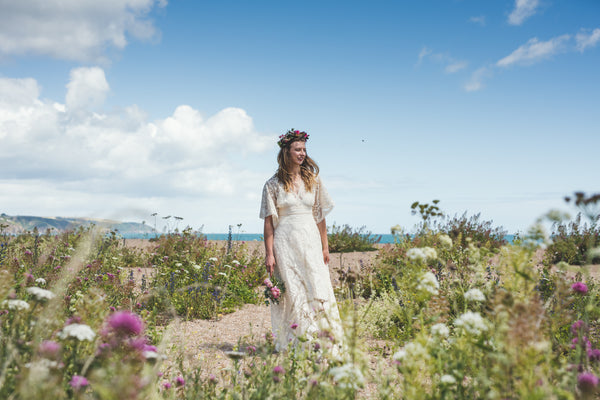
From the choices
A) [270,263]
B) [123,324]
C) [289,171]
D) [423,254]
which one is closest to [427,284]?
[423,254]

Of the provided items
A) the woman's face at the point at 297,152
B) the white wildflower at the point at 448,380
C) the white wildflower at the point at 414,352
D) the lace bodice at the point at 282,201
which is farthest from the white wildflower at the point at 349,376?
the woman's face at the point at 297,152

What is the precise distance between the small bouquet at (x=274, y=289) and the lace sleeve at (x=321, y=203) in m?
0.86

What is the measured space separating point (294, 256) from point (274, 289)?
40cm

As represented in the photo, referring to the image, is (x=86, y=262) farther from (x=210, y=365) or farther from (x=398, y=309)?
(x=398, y=309)

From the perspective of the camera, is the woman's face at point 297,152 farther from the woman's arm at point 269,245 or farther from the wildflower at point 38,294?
the wildflower at point 38,294

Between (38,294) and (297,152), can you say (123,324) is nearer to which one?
(38,294)

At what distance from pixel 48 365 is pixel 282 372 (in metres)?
1.15

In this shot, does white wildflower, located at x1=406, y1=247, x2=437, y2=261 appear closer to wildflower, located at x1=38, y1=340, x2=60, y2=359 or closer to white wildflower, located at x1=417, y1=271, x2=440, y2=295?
white wildflower, located at x1=417, y1=271, x2=440, y2=295

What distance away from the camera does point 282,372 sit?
2.24m

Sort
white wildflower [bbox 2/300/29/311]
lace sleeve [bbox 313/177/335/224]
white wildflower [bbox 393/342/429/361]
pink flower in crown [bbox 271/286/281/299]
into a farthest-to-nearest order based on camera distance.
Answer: lace sleeve [bbox 313/177/335/224]
pink flower in crown [bbox 271/286/281/299]
white wildflower [bbox 2/300/29/311]
white wildflower [bbox 393/342/429/361]

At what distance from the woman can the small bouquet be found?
0.06m

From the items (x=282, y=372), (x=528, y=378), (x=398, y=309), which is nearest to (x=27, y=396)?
(x=282, y=372)

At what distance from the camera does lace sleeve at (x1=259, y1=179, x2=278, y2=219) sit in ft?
13.8

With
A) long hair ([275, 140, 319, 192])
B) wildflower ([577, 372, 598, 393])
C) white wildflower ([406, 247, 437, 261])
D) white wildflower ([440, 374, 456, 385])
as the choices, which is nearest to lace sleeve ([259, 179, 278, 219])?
long hair ([275, 140, 319, 192])
